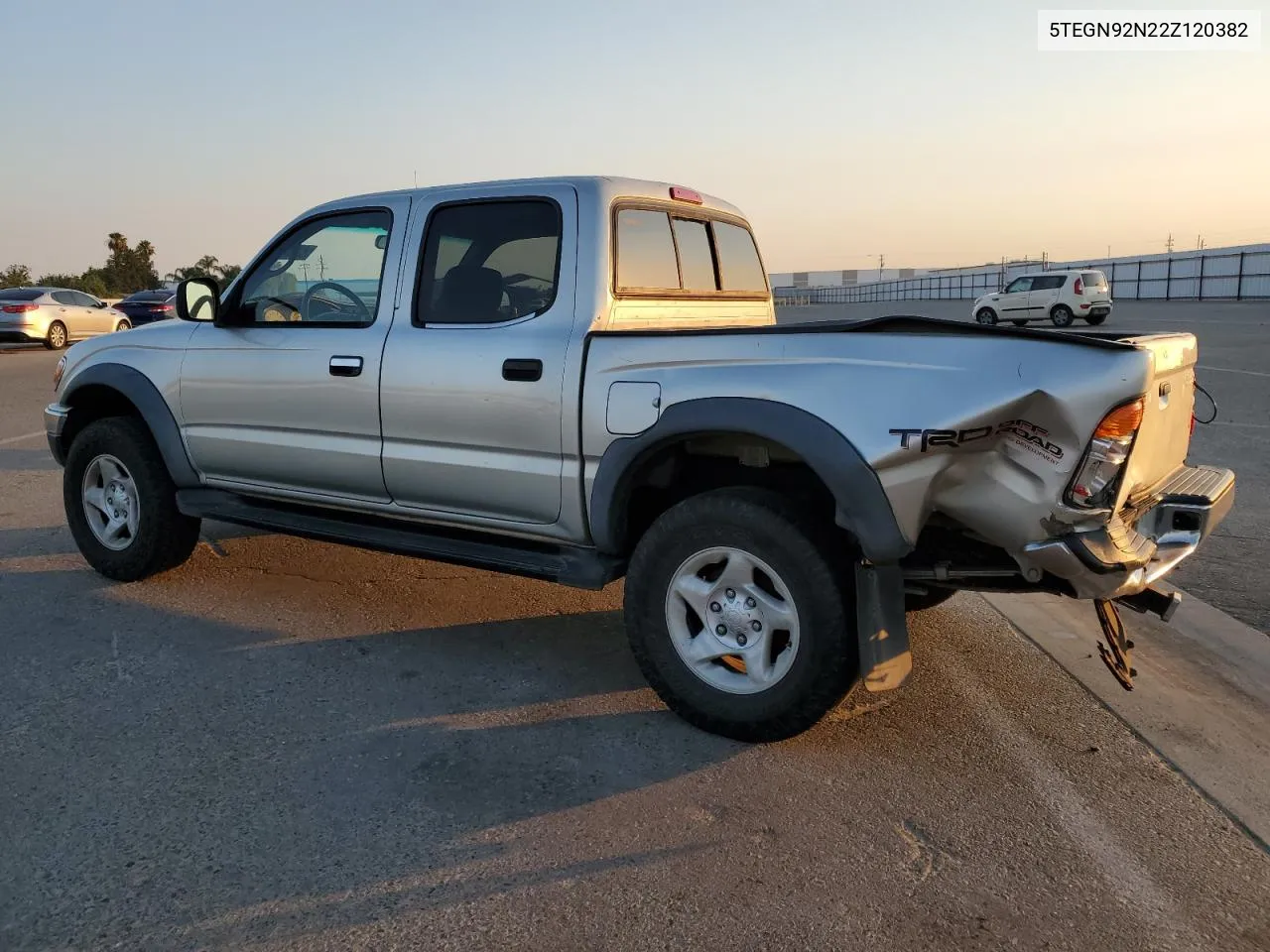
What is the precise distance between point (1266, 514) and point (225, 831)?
6.25 m

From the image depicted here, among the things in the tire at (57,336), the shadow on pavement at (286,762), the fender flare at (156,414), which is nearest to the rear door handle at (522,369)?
the shadow on pavement at (286,762)

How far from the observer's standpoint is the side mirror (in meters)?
5.17

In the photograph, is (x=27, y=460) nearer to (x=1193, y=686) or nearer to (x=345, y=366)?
Answer: (x=345, y=366)

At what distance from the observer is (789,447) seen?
3.29 m

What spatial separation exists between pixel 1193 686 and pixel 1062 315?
28.6 m

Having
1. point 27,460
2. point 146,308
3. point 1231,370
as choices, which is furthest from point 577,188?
point 146,308

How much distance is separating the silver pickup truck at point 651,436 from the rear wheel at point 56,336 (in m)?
21.4

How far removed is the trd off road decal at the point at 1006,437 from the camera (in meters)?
2.97

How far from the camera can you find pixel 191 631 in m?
4.68

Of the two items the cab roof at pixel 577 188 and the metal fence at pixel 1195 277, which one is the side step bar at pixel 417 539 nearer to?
the cab roof at pixel 577 188

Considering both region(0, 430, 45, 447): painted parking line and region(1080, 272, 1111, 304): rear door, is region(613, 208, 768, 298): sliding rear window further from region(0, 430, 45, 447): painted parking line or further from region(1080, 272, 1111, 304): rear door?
region(1080, 272, 1111, 304): rear door

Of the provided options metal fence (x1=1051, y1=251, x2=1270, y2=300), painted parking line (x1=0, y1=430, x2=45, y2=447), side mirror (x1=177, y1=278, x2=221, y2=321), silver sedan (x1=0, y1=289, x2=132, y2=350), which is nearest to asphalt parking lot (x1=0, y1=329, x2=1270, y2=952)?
side mirror (x1=177, y1=278, x2=221, y2=321)

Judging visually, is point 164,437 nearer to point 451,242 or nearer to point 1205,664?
point 451,242

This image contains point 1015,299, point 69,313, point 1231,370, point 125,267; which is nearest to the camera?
point 1231,370
